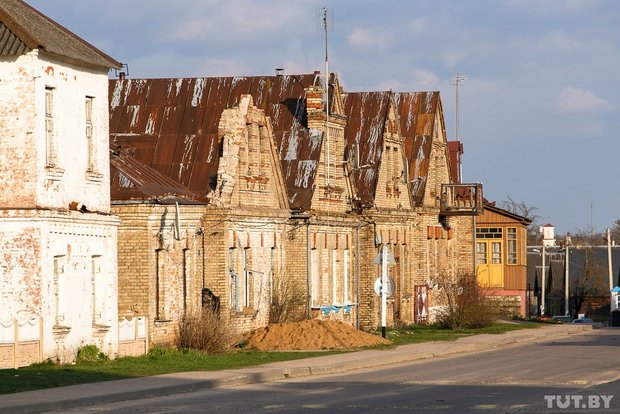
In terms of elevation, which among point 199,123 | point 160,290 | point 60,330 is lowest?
point 60,330

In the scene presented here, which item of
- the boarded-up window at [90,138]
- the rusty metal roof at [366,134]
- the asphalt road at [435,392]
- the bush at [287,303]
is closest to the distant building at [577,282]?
the rusty metal roof at [366,134]

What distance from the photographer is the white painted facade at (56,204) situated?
2789cm

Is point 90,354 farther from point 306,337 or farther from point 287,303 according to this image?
point 287,303

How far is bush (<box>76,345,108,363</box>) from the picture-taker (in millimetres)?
29500

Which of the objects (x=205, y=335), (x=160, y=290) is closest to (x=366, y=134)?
(x=160, y=290)

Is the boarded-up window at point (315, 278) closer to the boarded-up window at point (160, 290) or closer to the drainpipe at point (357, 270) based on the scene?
the drainpipe at point (357, 270)

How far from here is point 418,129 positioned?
2256 inches

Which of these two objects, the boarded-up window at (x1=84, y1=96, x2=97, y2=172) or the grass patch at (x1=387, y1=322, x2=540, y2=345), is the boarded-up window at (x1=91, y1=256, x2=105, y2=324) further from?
the grass patch at (x1=387, y1=322, x2=540, y2=345)

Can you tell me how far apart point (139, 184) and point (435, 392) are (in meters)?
13.9

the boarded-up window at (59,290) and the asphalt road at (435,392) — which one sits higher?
the boarded-up window at (59,290)

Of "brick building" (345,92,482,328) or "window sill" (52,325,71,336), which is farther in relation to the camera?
"brick building" (345,92,482,328)

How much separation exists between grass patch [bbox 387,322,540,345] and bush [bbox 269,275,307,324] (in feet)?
9.59

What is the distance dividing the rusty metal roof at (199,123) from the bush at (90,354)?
9.22m

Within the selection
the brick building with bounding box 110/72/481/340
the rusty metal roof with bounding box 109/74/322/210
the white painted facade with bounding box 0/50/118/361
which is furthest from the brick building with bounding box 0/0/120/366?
the rusty metal roof with bounding box 109/74/322/210
